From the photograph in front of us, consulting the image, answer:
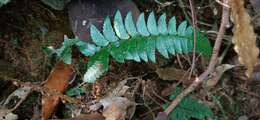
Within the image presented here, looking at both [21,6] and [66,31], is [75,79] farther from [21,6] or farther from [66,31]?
[21,6]

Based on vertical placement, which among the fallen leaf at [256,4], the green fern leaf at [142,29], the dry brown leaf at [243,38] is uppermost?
the fallen leaf at [256,4]

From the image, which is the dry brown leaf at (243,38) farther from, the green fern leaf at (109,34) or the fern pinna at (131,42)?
the green fern leaf at (109,34)

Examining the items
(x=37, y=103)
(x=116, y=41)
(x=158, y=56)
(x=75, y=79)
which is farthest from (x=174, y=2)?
(x=37, y=103)

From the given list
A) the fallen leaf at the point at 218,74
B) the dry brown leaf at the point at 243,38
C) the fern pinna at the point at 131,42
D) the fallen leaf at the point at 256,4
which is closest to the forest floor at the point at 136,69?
the fallen leaf at the point at 218,74

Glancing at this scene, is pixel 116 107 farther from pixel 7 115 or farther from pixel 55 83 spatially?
pixel 7 115

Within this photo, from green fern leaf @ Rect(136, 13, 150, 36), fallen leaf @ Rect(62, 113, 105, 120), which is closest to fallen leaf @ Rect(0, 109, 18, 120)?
fallen leaf @ Rect(62, 113, 105, 120)

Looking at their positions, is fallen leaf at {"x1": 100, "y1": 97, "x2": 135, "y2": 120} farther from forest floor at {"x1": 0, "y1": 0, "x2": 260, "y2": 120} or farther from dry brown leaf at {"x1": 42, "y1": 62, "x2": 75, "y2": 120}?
dry brown leaf at {"x1": 42, "y1": 62, "x2": 75, "y2": 120}
